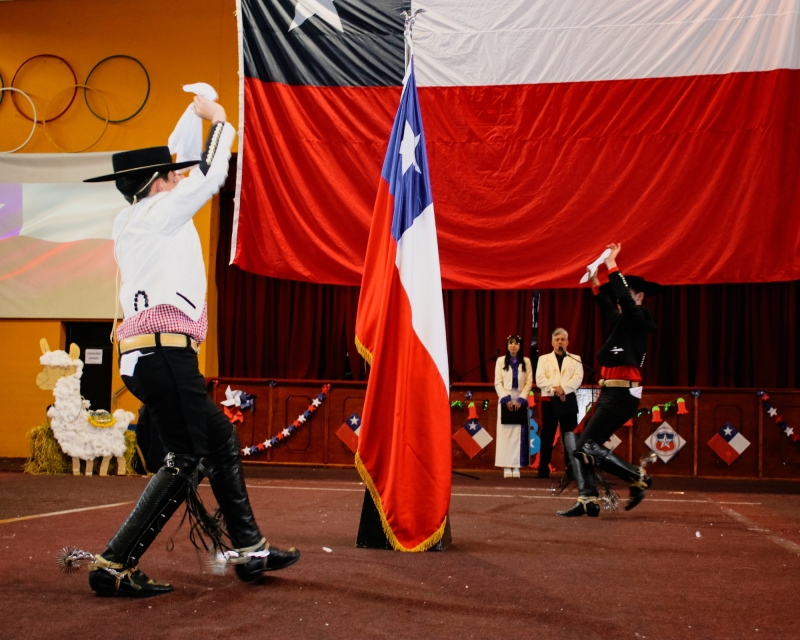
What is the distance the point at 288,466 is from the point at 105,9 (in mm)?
5852

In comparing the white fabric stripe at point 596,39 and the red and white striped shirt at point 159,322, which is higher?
the white fabric stripe at point 596,39

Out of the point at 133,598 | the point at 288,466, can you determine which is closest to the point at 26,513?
the point at 133,598

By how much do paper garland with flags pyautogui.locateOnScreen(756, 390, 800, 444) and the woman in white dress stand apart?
2.44 meters

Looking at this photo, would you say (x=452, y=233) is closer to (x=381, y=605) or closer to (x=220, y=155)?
(x=220, y=155)

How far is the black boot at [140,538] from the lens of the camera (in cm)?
269

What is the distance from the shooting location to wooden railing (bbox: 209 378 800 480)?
8859 millimetres

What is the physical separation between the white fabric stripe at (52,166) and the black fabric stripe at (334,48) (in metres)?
3.65

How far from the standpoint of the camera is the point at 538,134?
710 cm

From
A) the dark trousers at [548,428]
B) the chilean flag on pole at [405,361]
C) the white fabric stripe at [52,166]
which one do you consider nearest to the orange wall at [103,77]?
the white fabric stripe at [52,166]

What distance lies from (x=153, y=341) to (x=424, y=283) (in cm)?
148

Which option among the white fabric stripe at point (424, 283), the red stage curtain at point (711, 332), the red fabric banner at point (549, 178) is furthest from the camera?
the red stage curtain at point (711, 332)

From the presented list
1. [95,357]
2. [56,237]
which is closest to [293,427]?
[95,357]

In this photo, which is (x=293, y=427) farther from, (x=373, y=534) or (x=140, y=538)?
(x=140, y=538)

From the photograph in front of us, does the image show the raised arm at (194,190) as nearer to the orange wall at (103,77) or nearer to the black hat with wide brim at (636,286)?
the black hat with wide brim at (636,286)
